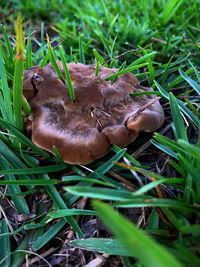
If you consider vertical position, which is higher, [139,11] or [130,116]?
[139,11]

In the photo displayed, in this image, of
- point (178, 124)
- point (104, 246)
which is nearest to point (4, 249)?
point (104, 246)

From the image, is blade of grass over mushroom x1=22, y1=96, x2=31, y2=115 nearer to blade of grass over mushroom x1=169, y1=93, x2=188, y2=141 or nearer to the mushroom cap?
the mushroom cap

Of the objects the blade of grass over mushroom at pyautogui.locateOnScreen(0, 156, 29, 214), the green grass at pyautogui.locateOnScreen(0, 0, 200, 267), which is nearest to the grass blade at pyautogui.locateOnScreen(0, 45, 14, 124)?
the green grass at pyautogui.locateOnScreen(0, 0, 200, 267)


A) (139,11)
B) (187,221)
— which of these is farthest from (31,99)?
(139,11)

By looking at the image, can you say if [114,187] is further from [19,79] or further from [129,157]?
[19,79]

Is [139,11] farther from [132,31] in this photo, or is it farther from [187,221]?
[187,221]

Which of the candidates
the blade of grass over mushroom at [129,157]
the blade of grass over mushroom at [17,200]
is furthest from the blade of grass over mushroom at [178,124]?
the blade of grass over mushroom at [17,200]

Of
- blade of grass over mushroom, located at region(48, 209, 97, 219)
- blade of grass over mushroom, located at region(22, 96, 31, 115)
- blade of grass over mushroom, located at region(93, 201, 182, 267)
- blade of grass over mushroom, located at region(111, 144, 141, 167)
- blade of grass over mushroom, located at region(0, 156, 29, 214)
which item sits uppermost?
blade of grass over mushroom, located at region(93, 201, 182, 267)
